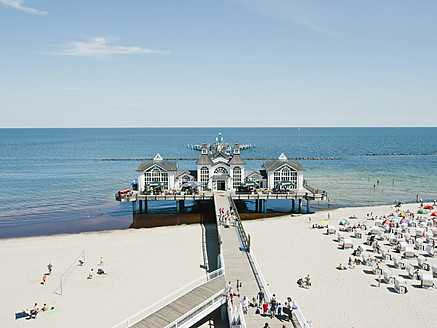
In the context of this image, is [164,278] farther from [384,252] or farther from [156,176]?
[156,176]

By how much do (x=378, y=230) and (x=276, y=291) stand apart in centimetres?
1441

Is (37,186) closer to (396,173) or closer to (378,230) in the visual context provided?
(378,230)

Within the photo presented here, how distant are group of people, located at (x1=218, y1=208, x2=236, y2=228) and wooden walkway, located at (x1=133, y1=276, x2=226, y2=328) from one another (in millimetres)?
9915

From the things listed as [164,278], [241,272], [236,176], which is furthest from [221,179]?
[241,272]

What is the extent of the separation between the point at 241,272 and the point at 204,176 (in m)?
22.8

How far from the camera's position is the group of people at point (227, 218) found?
28.9m

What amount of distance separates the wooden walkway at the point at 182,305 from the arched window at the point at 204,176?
77.9 feet

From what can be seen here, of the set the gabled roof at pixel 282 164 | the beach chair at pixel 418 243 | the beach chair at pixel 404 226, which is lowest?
the beach chair at pixel 418 243

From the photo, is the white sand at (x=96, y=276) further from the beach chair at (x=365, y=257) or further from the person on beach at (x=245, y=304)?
the beach chair at (x=365, y=257)

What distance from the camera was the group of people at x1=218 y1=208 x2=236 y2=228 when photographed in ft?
94.8

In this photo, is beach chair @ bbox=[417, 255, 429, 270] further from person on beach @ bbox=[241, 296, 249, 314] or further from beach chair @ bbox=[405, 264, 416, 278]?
person on beach @ bbox=[241, 296, 249, 314]

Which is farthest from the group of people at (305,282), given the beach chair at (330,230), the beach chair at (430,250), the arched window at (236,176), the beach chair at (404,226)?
the arched window at (236,176)

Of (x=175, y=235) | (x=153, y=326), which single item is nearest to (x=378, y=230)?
(x=175, y=235)

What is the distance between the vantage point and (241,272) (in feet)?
66.7
